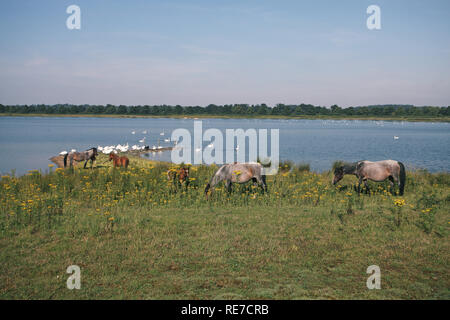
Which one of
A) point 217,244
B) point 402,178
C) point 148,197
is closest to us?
point 217,244

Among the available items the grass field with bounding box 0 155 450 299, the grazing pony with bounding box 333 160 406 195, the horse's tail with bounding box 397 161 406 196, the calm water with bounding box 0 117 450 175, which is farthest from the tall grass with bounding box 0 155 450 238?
the calm water with bounding box 0 117 450 175

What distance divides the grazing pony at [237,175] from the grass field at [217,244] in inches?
20.9

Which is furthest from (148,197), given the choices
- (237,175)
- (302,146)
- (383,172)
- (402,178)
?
(302,146)

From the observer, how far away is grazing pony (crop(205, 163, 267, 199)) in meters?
13.7

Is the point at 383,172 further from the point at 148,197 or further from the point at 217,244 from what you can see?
the point at 148,197

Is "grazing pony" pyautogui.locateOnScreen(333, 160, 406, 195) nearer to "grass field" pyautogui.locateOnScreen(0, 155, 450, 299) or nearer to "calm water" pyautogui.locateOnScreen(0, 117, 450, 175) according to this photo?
"grass field" pyautogui.locateOnScreen(0, 155, 450, 299)

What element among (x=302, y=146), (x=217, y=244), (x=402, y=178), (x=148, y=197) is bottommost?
(x=217, y=244)

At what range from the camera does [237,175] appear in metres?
13.9

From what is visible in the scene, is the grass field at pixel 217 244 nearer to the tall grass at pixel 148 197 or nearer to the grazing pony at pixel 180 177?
the tall grass at pixel 148 197

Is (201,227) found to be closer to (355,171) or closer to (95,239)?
(95,239)

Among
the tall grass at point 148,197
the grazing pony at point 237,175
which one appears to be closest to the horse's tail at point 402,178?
the tall grass at point 148,197

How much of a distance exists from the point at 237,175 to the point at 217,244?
5.78m
